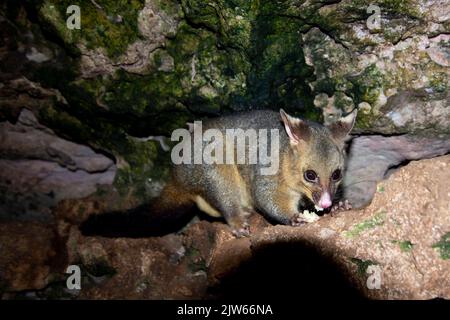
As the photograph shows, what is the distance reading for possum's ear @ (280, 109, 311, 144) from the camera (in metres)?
4.05

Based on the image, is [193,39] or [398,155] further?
[398,155]

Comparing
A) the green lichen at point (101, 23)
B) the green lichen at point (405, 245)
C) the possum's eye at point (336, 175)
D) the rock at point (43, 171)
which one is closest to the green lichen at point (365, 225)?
the green lichen at point (405, 245)

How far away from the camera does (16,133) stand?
5.56 m

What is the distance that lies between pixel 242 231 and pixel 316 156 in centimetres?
115

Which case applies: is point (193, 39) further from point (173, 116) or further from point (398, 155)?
point (398, 155)

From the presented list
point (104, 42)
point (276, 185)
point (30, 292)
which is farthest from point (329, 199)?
point (30, 292)

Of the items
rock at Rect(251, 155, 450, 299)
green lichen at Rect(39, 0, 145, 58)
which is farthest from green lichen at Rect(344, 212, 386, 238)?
green lichen at Rect(39, 0, 145, 58)

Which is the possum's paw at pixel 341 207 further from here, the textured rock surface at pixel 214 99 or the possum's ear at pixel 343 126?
the possum's ear at pixel 343 126

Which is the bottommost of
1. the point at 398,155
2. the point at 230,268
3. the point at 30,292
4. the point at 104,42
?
the point at 30,292

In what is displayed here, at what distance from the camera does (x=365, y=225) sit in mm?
4188

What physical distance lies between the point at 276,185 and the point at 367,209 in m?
0.84

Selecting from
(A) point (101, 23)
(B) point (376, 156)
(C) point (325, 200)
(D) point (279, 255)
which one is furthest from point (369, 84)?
(A) point (101, 23)
